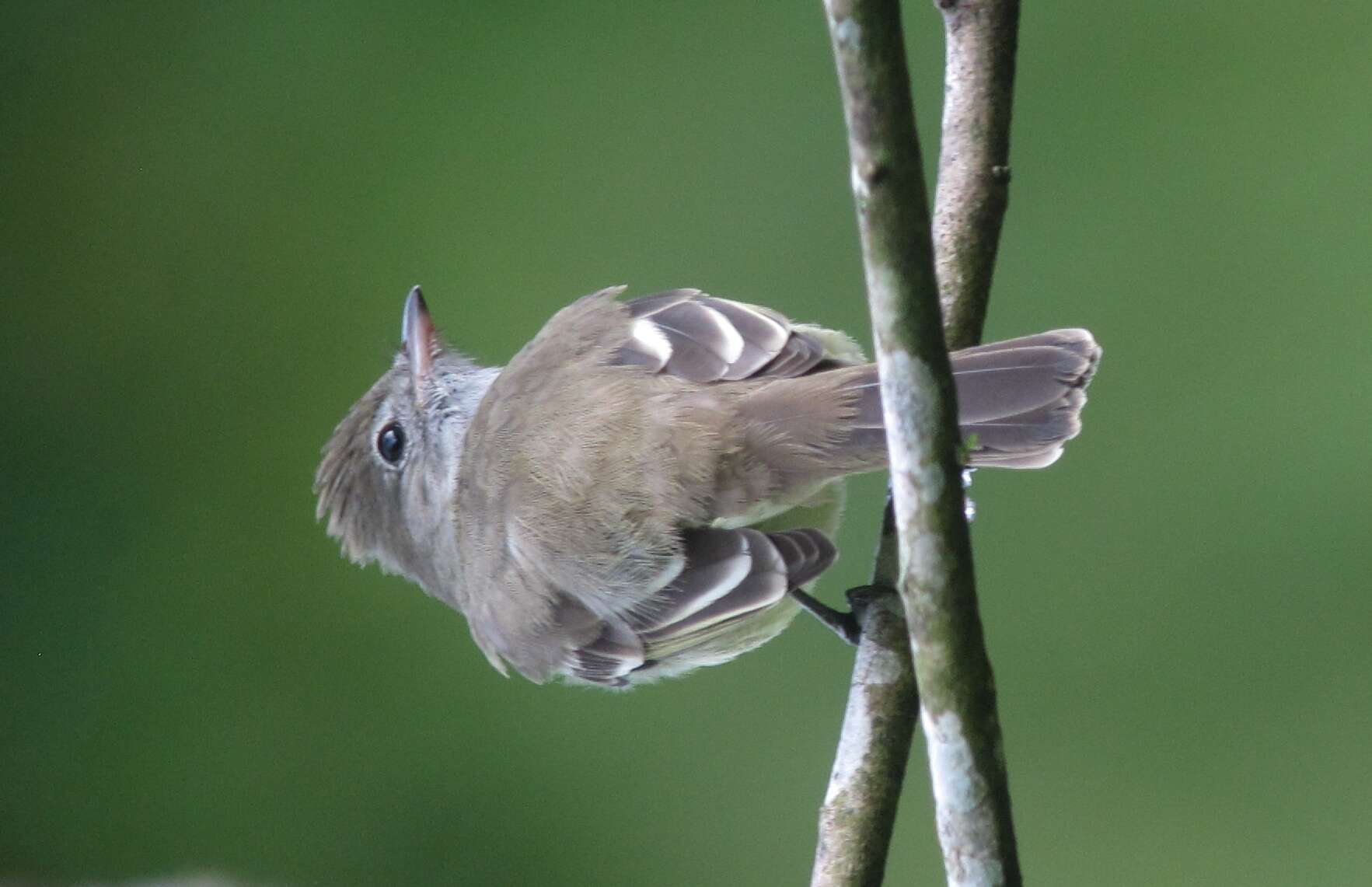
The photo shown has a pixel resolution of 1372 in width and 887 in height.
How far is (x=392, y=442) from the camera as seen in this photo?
2.48m

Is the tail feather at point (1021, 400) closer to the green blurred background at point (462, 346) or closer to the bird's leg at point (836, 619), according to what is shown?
the bird's leg at point (836, 619)

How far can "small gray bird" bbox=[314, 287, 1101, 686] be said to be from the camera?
1738 millimetres

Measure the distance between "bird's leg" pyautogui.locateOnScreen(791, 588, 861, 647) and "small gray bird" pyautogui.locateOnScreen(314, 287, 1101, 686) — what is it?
9cm

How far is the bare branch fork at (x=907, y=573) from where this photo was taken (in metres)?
0.98

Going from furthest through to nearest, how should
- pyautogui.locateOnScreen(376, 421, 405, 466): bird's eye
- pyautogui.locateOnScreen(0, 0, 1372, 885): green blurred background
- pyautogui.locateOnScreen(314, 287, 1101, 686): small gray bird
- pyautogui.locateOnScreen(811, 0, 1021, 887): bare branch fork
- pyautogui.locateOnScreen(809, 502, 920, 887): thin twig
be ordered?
pyautogui.locateOnScreen(0, 0, 1372, 885): green blurred background → pyautogui.locateOnScreen(376, 421, 405, 466): bird's eye → pyautogui.locateOnScreen(314, 287, 1101, 686): small gray bird → pyautogui.locateOnScreen(809, 502, 920, 887): thin twig → pyautogui.locateOnScreen(811, 0, 1021, 887): bare branch fork

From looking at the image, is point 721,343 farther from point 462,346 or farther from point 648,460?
point 462,346

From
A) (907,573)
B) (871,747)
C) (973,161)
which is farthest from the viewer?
(973,161)

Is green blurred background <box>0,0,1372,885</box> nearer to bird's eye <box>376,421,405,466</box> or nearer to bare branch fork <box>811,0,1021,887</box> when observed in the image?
bird's eye <box>376,421,405,466</box>

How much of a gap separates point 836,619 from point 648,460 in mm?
339

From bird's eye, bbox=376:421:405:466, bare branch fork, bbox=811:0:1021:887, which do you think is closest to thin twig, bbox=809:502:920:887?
bare branch fork, bbox=811:0:1021:887

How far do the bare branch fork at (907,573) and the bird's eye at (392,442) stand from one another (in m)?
1.10

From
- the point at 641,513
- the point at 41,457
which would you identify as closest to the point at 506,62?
the point at 41,457

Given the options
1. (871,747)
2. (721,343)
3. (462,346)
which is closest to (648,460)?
(721,343)

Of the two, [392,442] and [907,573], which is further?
[392,442]
